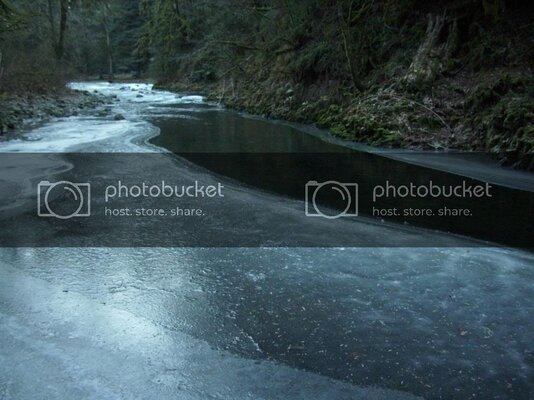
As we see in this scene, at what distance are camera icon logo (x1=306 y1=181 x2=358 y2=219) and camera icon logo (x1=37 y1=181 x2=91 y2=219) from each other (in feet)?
11.1

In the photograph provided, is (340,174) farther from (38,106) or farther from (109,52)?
(109,52)

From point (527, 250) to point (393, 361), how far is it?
317 centimetres

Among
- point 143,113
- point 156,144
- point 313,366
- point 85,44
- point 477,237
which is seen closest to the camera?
point 313,366

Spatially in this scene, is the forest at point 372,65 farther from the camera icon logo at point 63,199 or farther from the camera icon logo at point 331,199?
the camera icon logo at point 63,199

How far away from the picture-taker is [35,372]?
3.34 m

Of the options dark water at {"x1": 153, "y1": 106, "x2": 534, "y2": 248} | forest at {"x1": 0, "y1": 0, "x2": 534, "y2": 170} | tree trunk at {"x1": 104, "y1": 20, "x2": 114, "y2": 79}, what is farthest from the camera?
tree trunk at {"x1": 104, "y1": 20, "x2": 114, "y2": 79}

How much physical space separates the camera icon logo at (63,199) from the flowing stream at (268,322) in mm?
1428

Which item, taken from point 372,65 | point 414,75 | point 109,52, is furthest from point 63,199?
point 109,52

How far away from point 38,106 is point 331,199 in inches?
673

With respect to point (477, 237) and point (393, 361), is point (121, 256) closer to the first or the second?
point (393, 361)

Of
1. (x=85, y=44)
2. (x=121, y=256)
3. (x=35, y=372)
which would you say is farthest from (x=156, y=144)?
(x=85, y=44)

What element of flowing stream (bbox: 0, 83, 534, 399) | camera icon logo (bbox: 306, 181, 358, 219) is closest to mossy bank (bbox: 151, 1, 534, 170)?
camera icon logo (bbox: 306, 181, 358, 219)

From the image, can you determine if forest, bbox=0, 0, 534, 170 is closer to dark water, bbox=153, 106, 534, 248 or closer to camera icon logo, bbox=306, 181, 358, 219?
dark water, bbox=153, 106, 534, 248

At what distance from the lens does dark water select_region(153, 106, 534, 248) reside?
686 cm
